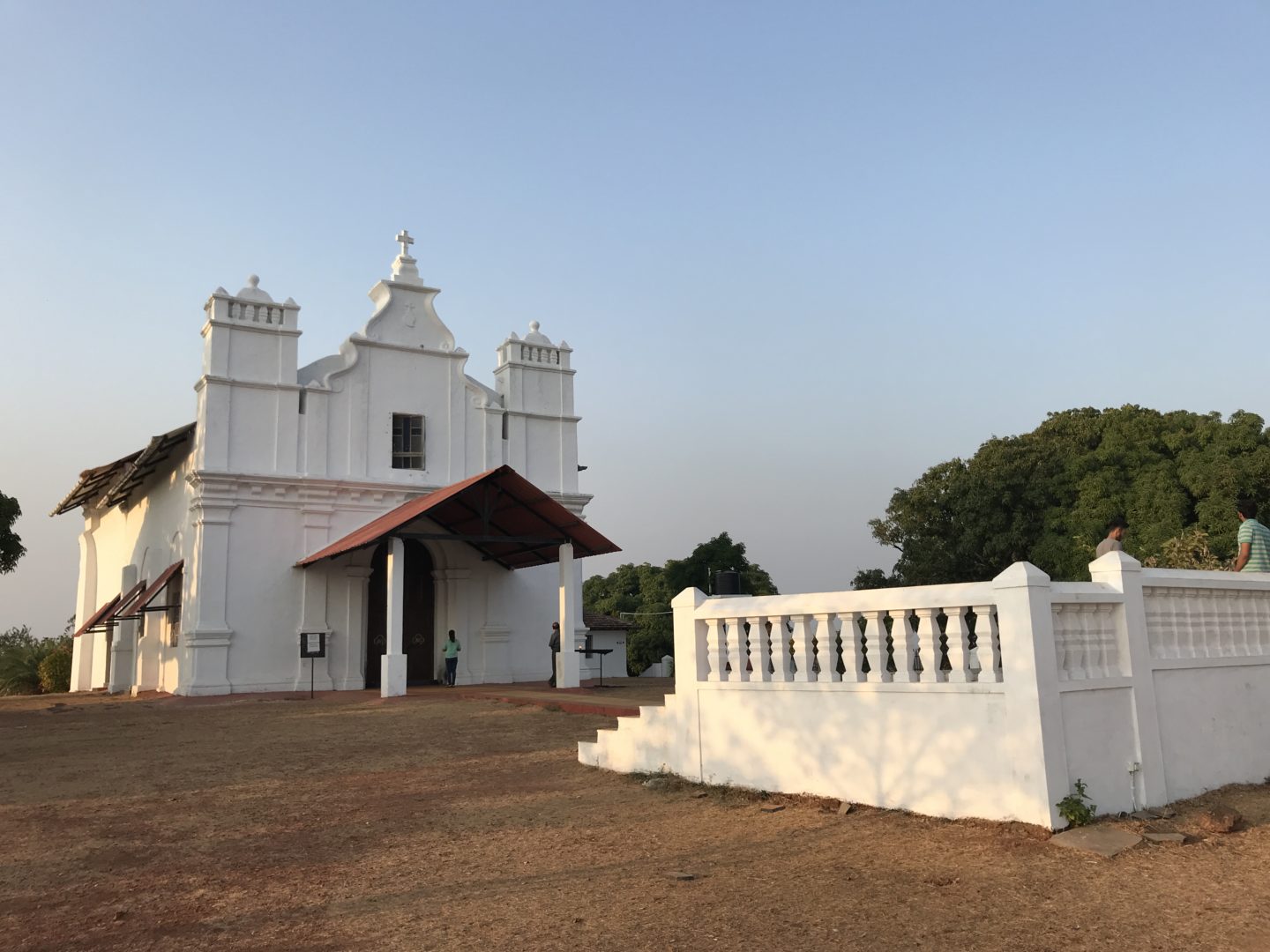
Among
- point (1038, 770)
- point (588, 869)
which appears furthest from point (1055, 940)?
point (588, 869)

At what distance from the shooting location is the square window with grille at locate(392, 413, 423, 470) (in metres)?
21.0

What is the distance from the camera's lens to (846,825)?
20.3 feet

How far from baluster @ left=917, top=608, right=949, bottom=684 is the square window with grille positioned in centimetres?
1622

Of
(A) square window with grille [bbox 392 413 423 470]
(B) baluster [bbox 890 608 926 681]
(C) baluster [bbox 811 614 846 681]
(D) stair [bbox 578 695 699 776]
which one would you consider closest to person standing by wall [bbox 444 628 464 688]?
(A) square window with grille [bbox 392 413 423 470]

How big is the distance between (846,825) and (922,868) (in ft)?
3.33

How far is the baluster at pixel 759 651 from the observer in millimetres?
7289

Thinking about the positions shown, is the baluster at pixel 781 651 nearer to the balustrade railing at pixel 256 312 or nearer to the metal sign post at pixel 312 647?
the metal sign post at pixel 312 647

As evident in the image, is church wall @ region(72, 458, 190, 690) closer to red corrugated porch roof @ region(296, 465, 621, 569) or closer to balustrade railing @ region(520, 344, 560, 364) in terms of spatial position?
red corrugated porch roof @ region(296, 465, 621, 569)

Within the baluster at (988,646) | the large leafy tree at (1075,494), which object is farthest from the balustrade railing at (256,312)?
the large leafy tree at (1075,494)

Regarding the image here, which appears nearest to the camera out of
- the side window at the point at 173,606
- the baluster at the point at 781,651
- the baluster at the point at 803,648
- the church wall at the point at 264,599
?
the baluster at the point at 803,648

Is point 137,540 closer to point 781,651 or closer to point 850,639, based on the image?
point 781,651

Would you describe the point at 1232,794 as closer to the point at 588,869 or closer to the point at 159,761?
the point at 588,869

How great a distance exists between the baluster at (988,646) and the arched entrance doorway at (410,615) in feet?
51.9

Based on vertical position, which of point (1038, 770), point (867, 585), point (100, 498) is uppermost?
point (100, 498)
